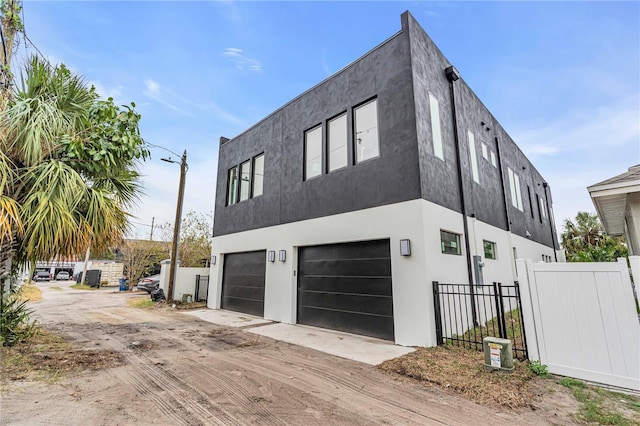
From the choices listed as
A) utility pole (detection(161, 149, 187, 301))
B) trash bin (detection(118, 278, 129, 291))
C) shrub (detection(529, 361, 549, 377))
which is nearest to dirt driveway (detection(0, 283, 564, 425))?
shrub (detection(529, 361, 549, 377))

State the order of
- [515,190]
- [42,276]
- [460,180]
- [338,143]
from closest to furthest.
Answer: [460,180]
[338,143]
[515,190]
[42,276]

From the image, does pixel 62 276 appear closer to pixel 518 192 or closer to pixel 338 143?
pixel 338 143

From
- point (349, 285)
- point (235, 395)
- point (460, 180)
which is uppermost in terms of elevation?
point (460, 180)

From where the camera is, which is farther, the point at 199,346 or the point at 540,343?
the point at 199,346

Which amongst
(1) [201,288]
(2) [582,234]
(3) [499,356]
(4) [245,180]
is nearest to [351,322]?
(3) [499,356]

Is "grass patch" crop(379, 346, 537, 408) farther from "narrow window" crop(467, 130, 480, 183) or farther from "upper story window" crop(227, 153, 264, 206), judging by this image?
"upper story window" crop(227, 153, 264, 206)

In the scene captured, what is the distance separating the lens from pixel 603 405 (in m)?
2.93

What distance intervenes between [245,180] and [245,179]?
0.13 feet

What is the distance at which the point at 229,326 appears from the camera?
7.54 meters

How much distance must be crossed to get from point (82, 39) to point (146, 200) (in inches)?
233

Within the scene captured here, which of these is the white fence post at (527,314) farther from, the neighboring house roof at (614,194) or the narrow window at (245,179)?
the narrow window at (245,179)

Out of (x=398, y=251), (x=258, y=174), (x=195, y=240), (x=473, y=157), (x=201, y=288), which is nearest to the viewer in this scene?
(x=398, y=251)

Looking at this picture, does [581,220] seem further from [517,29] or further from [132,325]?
[132,325]

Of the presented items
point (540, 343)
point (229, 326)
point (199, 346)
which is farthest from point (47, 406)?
point (540, 343)
